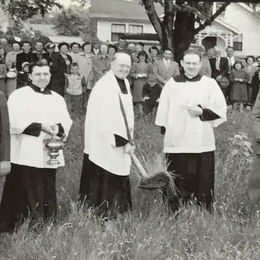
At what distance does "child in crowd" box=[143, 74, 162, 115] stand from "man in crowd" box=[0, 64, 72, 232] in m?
9.12

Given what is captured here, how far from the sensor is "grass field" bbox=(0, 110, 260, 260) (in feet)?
21.6

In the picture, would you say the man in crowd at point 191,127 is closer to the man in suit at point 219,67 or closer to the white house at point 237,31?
the man in suit at point 219,67

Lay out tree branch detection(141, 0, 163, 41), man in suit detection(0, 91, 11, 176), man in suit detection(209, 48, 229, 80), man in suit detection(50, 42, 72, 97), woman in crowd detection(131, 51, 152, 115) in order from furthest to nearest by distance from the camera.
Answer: man in suit detection(209, 48, 229, 80), tree branch detection(141, 0, 163, 41), woman in crowd detection(131, 51, 152, 115), man in suit detection(50, 42, 72, 97), man in suit detection(0, 91, 11, 176)

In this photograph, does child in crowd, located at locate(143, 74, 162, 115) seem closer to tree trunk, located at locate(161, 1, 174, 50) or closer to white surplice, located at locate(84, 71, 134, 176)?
tree trunk, located at locate(161, 1, 174, 50)

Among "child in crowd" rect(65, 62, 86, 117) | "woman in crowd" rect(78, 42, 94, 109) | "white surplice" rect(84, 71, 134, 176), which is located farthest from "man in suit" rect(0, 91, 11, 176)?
"woman in crowd" rect(78, 42, 94, 109)

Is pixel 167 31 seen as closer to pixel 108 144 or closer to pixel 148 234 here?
pixel 108 144

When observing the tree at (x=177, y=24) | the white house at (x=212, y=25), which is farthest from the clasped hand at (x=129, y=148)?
the white house at (x=212, y=25)

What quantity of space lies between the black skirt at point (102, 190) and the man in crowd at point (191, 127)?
668 mm

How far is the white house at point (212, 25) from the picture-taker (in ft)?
167

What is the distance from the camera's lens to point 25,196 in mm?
7516

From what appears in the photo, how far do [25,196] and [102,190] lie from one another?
816 mm

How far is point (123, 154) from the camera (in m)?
7.92

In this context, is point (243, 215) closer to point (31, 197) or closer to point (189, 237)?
point (189, 237)

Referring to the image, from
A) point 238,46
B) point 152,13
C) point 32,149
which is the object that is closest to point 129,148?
point 32,149
